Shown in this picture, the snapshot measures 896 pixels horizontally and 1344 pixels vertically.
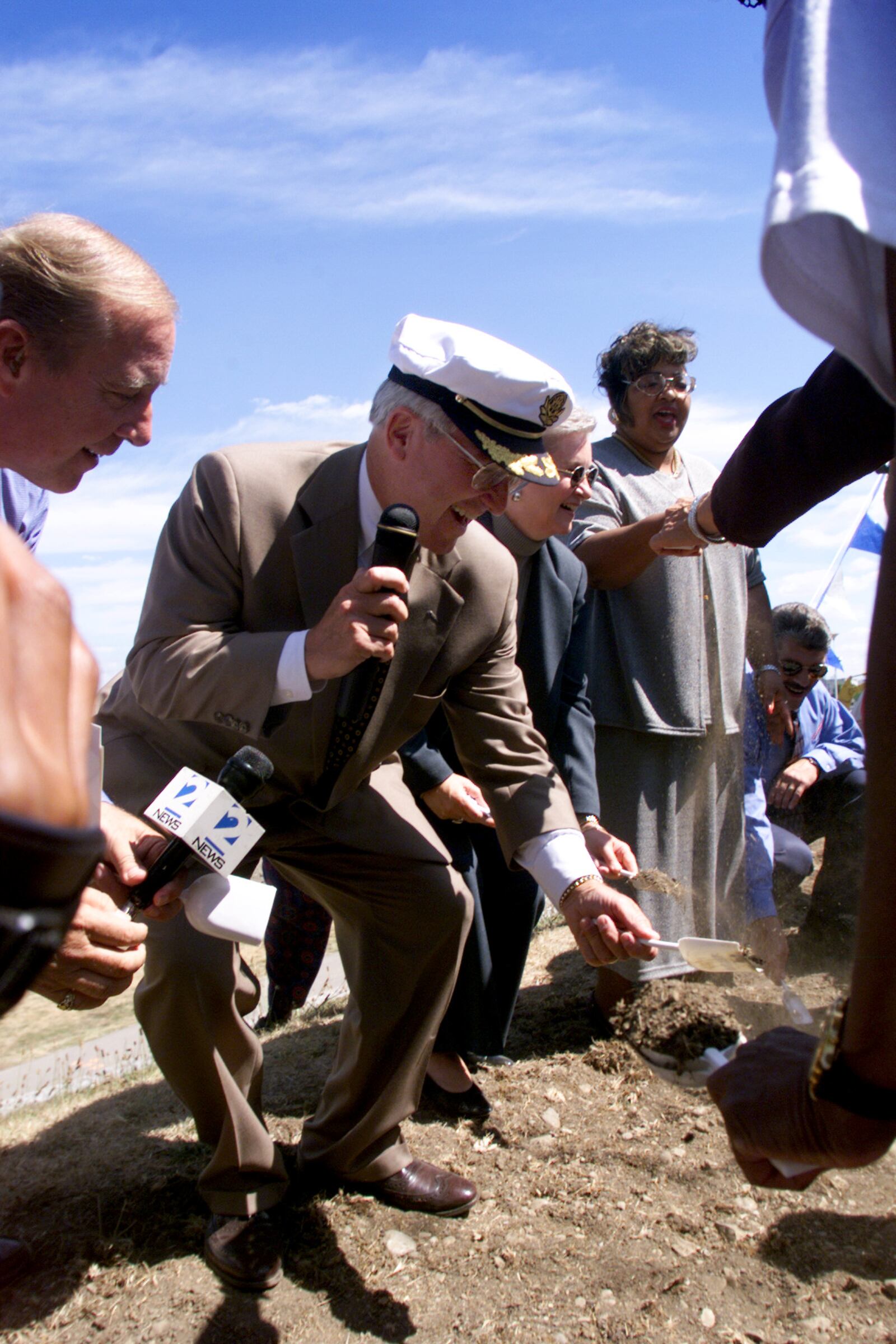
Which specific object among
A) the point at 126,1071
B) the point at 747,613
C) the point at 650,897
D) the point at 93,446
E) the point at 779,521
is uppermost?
the point at 93,446

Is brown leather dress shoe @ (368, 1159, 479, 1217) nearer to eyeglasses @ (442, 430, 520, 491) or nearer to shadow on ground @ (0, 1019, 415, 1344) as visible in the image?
shadow on ground @ (0, 1019, 415, 1344)

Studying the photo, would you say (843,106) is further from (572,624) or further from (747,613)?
(747,613)

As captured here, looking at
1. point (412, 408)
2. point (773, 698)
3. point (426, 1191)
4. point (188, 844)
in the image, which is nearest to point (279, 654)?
point (188, 844)

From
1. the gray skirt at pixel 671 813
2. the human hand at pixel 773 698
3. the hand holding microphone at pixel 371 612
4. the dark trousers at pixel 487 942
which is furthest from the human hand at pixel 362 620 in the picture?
the human hand at pixel 773 698

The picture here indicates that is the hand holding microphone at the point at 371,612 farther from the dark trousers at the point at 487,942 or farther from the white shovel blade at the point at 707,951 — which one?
the dark trousers at the point at 487,942

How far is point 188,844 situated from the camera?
218 cm

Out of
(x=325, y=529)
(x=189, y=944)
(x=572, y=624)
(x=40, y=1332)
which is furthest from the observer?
(x=572, y=624)

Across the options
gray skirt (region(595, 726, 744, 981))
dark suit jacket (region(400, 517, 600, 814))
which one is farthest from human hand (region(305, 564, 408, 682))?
gray skirt (region(595, 726, 744, 981))

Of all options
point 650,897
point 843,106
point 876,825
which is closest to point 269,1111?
point 650,897

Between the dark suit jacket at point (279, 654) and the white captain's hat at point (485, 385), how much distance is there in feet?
1.07

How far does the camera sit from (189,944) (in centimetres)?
276

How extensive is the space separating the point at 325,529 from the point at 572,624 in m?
1.33

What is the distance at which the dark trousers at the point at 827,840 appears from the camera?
204 inches

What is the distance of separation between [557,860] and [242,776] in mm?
1080
